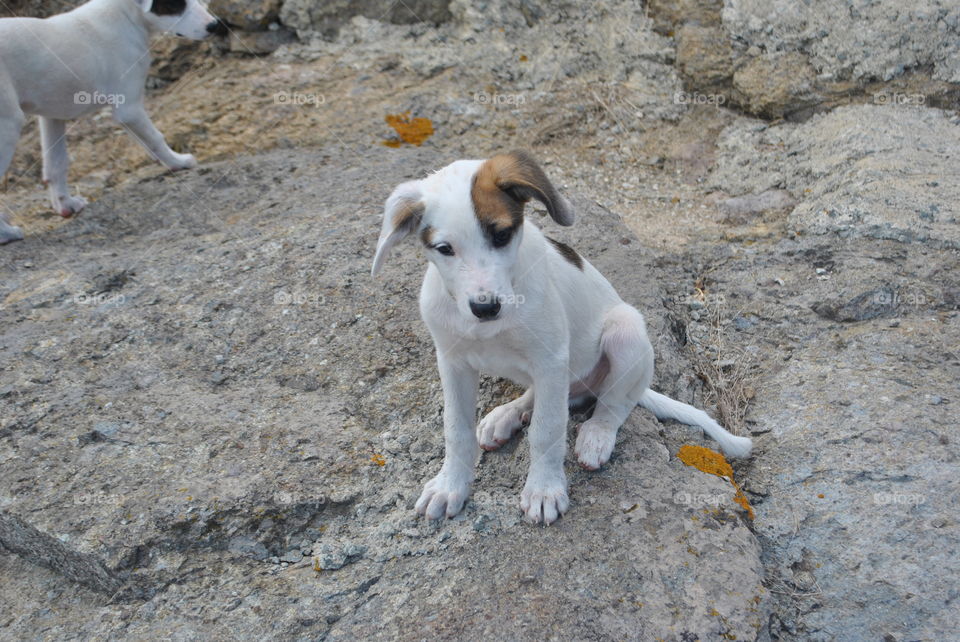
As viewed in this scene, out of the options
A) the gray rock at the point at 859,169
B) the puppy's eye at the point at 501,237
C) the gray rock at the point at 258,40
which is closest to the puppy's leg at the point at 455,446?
the puppy's eye at the point at 501,237

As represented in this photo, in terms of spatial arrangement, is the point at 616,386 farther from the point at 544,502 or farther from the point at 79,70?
the point at 79,70

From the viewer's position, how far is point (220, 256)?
4715 mm

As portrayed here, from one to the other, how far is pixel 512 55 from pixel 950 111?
321cm

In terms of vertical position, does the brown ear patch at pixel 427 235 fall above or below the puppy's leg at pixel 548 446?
above

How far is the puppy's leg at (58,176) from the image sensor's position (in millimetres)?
5703

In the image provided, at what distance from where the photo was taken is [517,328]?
280 cm

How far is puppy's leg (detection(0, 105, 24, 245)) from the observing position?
530 centimetres

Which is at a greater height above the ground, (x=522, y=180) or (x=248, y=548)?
(x=522, y=180)

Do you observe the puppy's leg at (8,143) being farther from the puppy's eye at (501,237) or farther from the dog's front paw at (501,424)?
the puppy's eye at (501,237)

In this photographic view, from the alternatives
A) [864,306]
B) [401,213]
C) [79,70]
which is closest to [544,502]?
[401,213]

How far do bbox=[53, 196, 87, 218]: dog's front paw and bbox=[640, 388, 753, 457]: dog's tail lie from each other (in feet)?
14.3

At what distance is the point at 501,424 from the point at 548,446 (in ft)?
1.47

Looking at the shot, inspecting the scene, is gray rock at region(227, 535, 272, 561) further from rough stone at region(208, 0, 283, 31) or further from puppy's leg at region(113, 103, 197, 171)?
rough stone at region(208, 0, 283, 31)

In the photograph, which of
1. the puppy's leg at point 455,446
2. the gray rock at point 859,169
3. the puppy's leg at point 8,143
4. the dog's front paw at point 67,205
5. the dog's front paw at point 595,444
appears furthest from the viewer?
the dog's front paw at point 67,205
